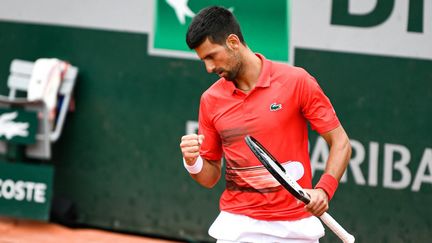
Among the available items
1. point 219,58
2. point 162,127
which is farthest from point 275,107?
point 162,127

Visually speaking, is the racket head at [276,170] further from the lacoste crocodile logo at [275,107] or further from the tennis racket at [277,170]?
the lacoste crocodile logo at [275,107]

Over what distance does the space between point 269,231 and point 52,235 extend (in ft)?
10.9

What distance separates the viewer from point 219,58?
156 inches

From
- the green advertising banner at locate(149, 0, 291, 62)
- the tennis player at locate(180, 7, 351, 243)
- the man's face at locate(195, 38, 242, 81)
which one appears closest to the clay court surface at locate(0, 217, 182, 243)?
the green advertising banner at locate(149, 0, 291, 62)

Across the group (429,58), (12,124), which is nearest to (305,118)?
(429,58)

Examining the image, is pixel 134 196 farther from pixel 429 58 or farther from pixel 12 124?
pixel 429 58

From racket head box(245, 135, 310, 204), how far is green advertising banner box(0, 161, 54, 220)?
11.5 ft

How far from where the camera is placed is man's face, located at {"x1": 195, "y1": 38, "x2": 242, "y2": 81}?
3.94 metres

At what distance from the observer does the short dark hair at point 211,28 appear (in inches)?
155

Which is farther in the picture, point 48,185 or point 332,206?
point 48,185

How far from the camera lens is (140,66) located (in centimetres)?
700

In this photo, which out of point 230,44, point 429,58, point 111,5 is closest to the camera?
point 230,44

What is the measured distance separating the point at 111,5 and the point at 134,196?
1.39 m

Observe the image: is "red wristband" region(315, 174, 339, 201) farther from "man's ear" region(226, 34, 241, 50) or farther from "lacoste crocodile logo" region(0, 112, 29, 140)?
"lacoste crocodile logo" region(0, 112, 29, 140)
